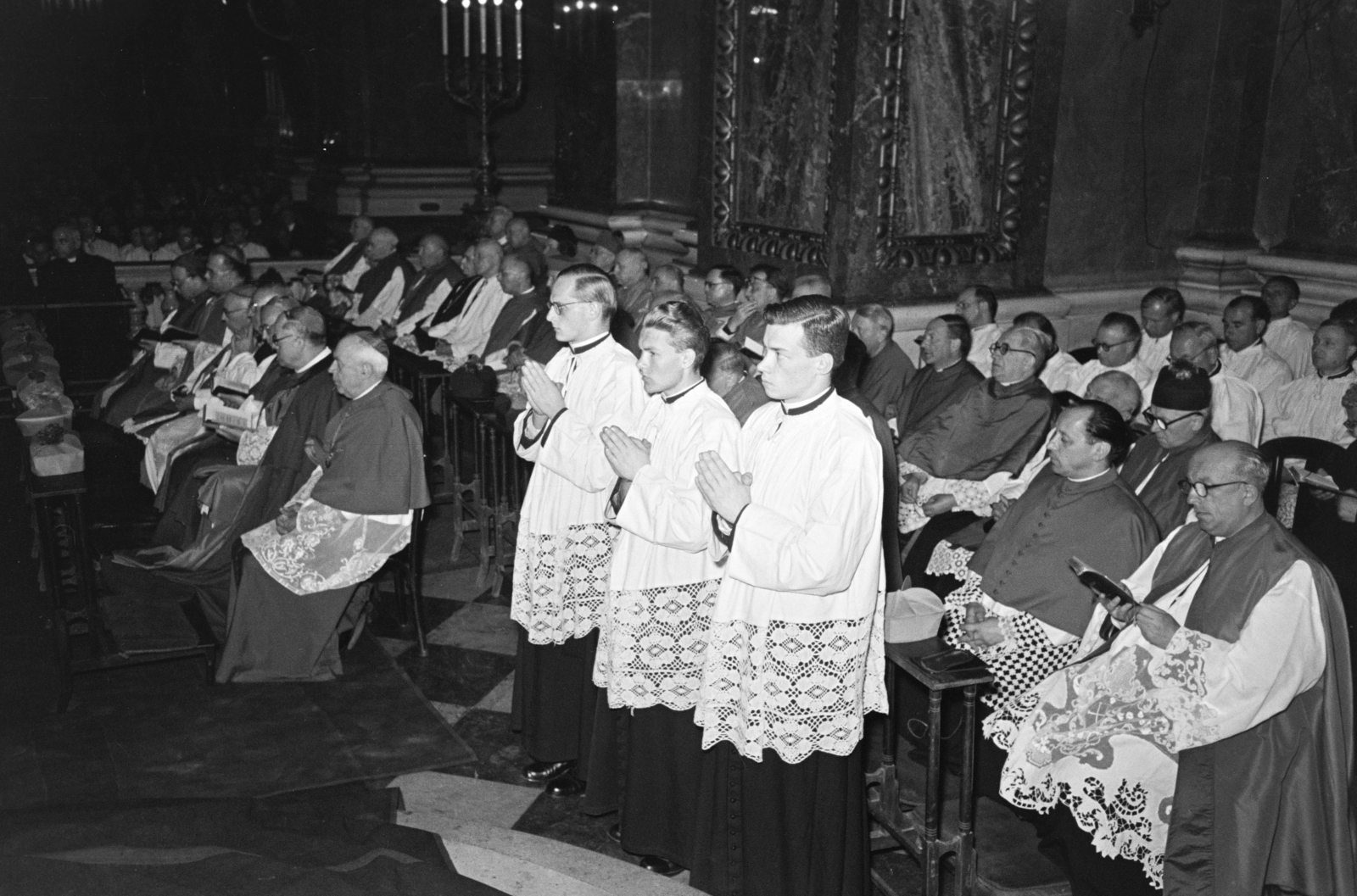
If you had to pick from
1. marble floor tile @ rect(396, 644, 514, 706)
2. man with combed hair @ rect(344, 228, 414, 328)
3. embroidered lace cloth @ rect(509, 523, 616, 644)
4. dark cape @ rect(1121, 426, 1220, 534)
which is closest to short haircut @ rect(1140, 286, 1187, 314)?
dark cape @ rect(1121, 426, 1220, 534)

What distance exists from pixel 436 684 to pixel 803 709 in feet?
8.44

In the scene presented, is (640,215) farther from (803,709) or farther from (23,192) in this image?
(23,192)

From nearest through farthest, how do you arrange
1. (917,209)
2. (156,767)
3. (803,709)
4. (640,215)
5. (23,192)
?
1. (803,709)
2. (156,767)
3. (917,209)
4. (640,215)
5. (23,192)

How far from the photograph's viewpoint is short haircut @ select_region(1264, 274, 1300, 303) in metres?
7.87

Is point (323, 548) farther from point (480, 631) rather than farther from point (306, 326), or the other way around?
point (306, 326)

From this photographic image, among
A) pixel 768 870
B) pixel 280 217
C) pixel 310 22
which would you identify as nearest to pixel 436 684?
pixel 768 870

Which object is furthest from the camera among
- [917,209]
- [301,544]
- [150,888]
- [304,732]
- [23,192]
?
[23,192]

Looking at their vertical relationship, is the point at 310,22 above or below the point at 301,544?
above

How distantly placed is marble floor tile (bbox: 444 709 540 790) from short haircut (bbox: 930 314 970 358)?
311 cm

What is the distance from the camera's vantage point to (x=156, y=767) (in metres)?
4.77

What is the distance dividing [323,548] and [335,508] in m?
0.18

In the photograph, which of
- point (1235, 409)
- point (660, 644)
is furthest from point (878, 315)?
point (660, 644)

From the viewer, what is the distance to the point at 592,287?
457 centimetres

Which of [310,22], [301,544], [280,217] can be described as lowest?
[301,544]
